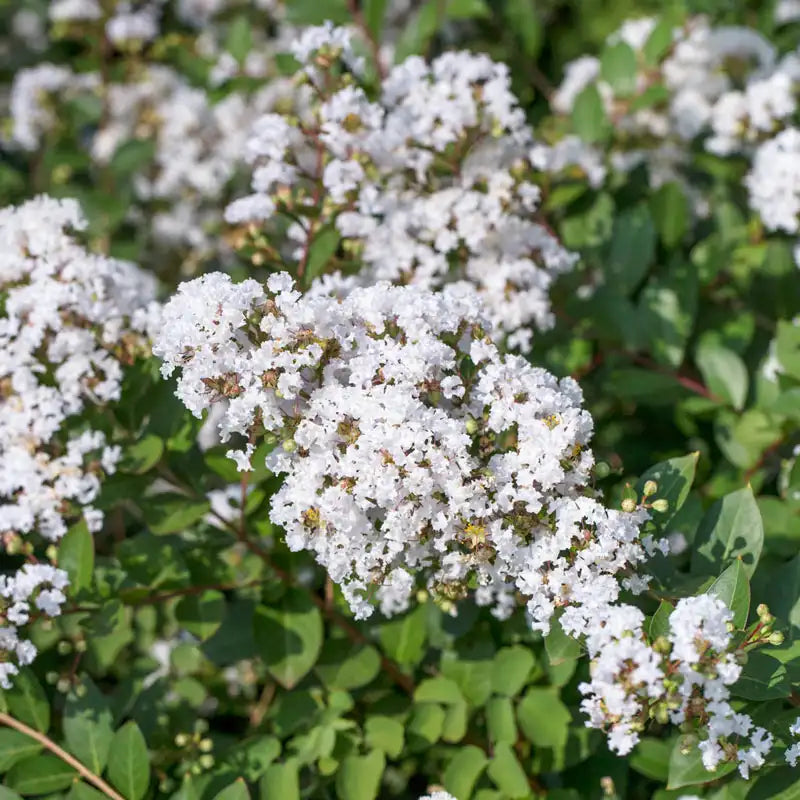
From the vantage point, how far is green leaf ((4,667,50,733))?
2260 millimetres

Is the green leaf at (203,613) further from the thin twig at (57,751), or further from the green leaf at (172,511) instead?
the thin twig at (57,751)

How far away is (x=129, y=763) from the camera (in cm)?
215

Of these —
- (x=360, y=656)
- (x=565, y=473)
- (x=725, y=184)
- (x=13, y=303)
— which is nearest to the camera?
(x=565, y=473)

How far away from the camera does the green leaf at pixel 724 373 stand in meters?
2.81

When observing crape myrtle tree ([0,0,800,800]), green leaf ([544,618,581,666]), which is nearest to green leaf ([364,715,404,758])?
crape myrtle tree ([0,0,800,800])

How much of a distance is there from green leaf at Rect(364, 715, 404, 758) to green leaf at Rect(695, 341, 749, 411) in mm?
1336

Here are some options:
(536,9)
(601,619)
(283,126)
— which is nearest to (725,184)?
(536,9)

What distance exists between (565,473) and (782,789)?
33.1 inches

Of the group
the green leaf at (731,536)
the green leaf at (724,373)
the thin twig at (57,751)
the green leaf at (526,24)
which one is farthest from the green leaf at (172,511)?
the green leaf at (526,24)

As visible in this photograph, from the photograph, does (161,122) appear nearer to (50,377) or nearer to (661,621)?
(50,377)

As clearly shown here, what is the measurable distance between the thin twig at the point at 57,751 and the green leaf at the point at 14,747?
0.01m

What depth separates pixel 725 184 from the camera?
363 centimetres

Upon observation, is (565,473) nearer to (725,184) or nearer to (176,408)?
(176,408)

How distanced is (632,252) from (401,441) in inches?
62.0
